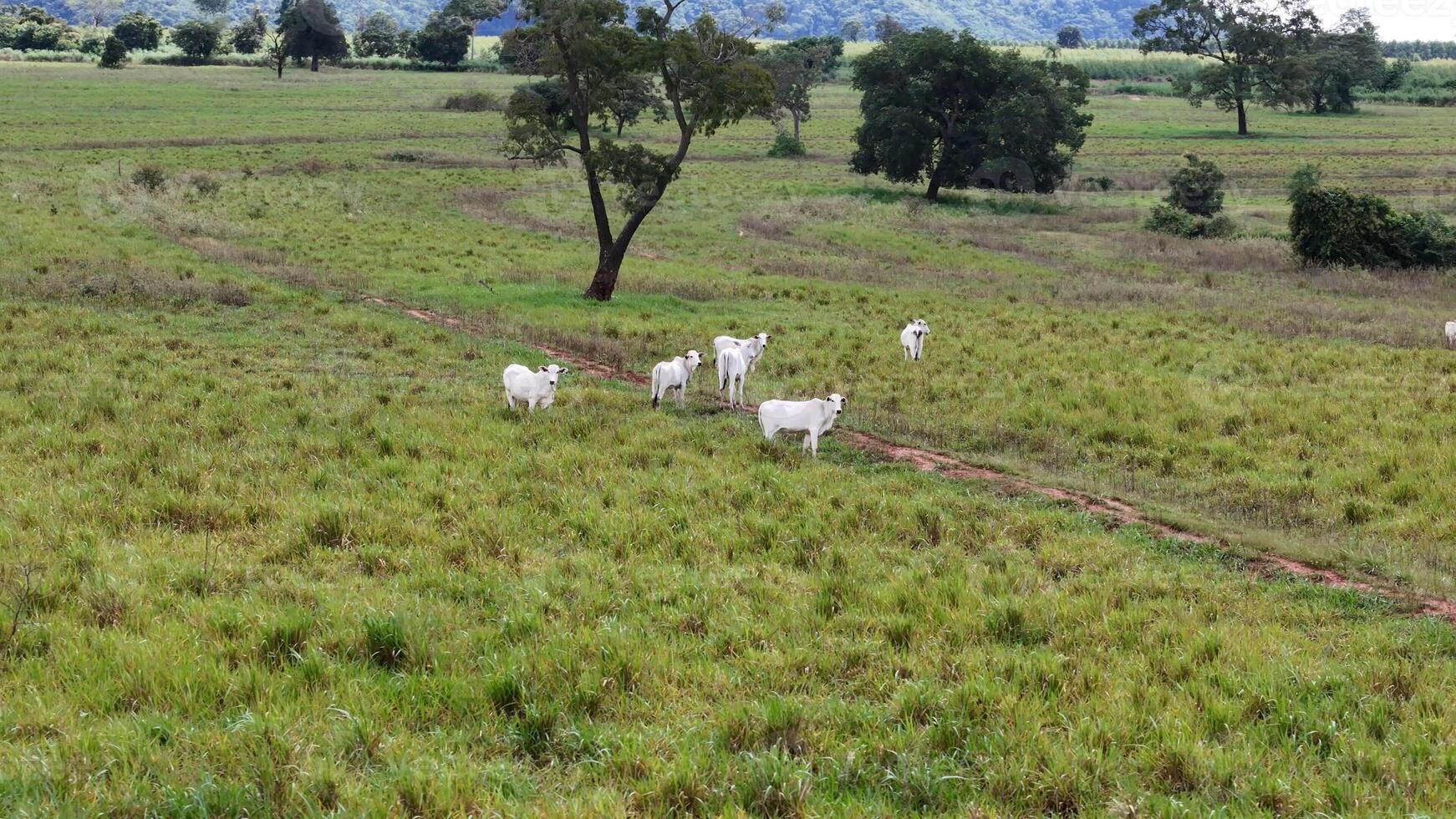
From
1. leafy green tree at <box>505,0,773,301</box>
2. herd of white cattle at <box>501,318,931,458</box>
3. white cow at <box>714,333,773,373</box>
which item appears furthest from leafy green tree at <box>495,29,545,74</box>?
herd of white cattle at <box>501,318,931,458</box>

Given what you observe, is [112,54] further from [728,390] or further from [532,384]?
[532,384]

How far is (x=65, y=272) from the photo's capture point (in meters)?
27.6

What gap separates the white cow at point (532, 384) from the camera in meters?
15.8

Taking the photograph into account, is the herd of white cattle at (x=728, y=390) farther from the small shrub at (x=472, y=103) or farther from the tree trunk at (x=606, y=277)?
the small shrub at (x=472, y=103)

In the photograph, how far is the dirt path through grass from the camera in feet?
33.2

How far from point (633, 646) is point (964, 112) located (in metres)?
61.7

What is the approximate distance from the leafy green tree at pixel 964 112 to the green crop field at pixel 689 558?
3238 cm

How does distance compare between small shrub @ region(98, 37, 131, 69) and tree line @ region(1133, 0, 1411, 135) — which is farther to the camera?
small shrub @ region(98, 37, 131, 69)

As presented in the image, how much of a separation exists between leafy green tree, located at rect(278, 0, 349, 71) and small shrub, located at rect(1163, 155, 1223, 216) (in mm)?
113434

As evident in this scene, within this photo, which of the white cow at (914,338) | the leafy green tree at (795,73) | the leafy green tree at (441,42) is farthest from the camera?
the leafy green tree at (441,42)

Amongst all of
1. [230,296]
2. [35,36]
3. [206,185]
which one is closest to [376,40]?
[35,36]

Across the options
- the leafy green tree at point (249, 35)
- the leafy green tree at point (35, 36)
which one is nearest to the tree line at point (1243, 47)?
the leafy green tree at point (249, 35)

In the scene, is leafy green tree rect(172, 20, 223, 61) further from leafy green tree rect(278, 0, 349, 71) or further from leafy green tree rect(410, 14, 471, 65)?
leafy green tree rect(410, 14, 471, 65)

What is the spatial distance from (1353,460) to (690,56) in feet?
60.8
